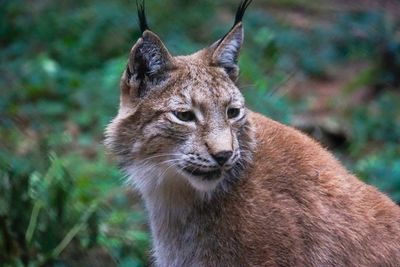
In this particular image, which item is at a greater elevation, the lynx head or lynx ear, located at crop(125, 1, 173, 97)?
lynx ear, located at crop(125, 1, 173, 97)

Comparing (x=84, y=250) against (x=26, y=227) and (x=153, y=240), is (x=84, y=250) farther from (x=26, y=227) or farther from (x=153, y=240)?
(x=153, y=240)

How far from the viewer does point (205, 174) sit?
5172mm

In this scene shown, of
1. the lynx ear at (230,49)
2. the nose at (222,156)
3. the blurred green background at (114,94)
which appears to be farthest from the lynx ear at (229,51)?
the blurred green background at (114,94)

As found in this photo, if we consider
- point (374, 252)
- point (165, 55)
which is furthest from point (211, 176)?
point (374, 252)

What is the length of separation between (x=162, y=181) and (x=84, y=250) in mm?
1675

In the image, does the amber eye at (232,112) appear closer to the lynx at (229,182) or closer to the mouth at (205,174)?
the lynx at (229,182)

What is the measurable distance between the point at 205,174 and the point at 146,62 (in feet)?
2.50

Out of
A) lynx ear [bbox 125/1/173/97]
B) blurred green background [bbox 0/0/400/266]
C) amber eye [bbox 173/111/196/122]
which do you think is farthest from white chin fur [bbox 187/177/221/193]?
blurred green background [bbox 0/0/400/266]

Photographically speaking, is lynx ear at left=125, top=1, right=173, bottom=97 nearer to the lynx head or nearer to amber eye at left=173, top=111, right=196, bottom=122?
the lynx head

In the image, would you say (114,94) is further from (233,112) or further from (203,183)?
(203,183)

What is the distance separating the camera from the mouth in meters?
5.16

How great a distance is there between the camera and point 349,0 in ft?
44.0

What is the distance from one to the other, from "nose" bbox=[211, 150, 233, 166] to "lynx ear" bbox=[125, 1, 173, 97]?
2.12 feet

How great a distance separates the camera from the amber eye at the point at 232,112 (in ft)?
17.5
